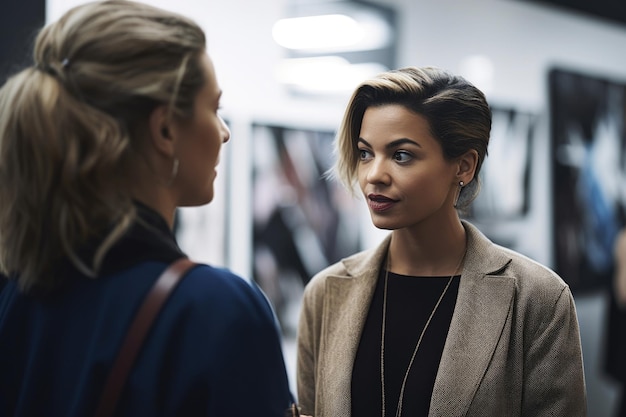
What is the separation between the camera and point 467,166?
2250 millimetres

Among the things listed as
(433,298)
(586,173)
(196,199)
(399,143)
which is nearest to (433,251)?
(433,298)

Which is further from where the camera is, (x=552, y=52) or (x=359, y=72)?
(x=552, y=52)

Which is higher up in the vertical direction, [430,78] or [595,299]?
[430,78]

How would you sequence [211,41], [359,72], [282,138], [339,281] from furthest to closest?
[359,72] → [282,138] → [211,41] → [339,281]

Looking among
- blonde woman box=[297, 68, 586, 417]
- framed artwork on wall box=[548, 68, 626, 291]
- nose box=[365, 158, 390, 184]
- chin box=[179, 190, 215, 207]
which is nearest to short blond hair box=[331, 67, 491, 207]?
blonde woman box=[297, 68, 586, 417]

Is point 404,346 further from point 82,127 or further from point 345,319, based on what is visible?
point 82,127

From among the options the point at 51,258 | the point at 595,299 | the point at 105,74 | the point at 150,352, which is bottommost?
the point at 595,299

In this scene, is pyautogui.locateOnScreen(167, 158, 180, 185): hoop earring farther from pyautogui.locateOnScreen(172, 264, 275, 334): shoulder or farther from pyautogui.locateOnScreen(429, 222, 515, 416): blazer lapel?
pyautogui.locateOnScreen(429, 222, 515, 416): blazer lapel

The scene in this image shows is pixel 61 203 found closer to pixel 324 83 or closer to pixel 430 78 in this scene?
pixel 430 78

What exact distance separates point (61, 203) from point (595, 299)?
6356mm

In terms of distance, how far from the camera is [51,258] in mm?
1302

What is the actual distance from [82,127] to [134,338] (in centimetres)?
36

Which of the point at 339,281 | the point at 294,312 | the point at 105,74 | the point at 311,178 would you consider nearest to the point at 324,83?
the point at 311,178

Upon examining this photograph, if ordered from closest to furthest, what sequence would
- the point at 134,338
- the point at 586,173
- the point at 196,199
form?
the point at 134,338, the point at 196,199, the point at 586,173
